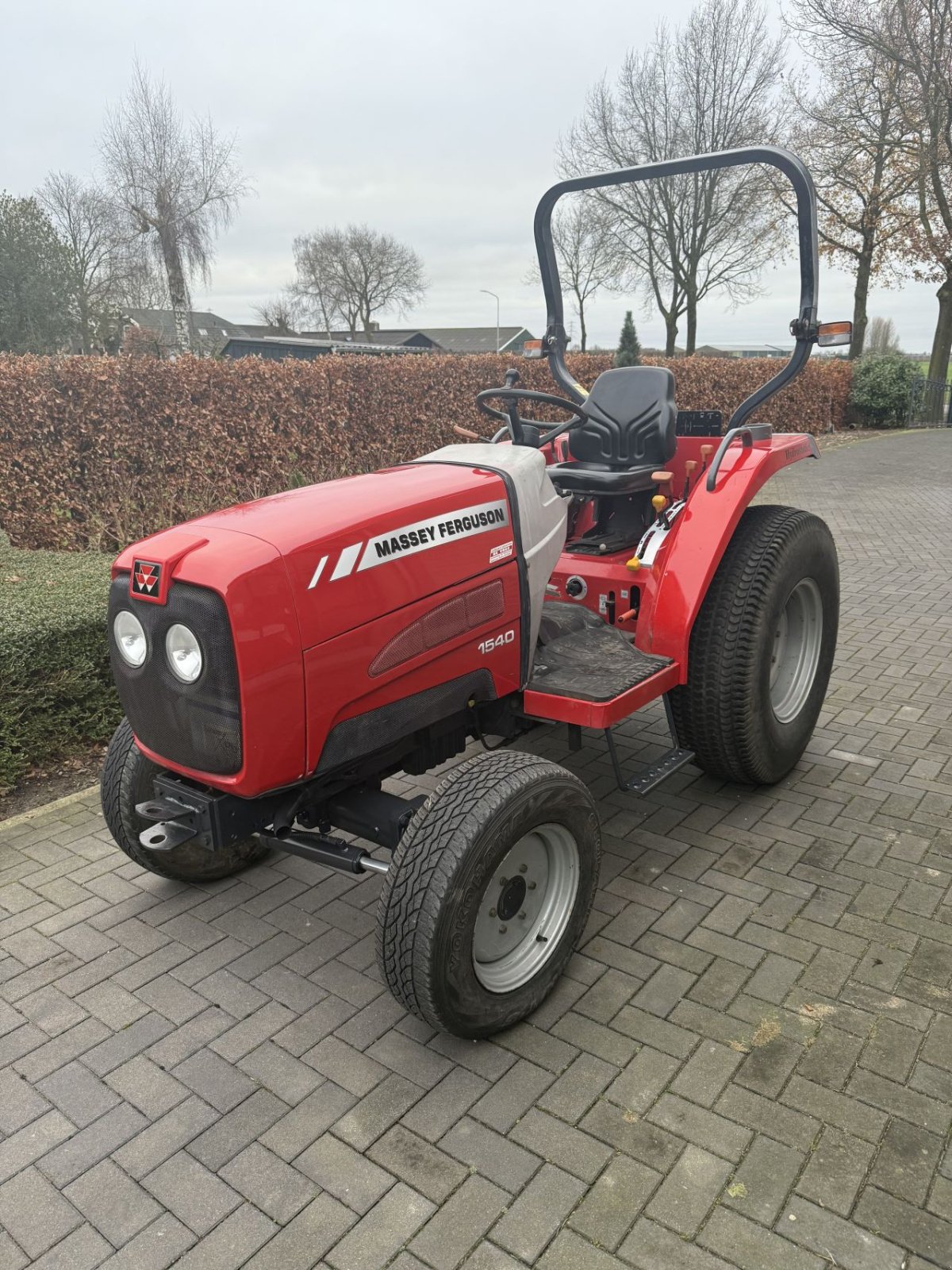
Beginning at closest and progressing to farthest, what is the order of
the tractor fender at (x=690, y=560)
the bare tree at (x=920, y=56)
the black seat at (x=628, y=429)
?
the tractor fender at (x=690, y=560) < the black seat at (x=628, y=429) < the bare tree at (x=920, y=56)

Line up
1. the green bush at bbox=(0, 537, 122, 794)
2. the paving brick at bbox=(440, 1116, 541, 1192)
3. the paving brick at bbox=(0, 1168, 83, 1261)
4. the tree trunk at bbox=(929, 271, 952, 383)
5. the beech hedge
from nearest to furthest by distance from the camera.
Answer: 1. the paving brick at bbox=(0, 1168, 83, 1261)
2. the paving brick at bbox=(440, 1116, 541, 1192)
3. the green bush at bbox=(0, 537, 122, 794)
4. the beech hedge
5. the tree trunk at bbox=(929, 271, 952, 383)

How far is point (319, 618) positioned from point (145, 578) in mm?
427

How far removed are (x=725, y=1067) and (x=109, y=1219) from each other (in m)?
1.43

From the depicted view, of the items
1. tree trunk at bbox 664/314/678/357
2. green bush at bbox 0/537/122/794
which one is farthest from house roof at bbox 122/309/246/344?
green bush at bbox 0/537/122/794

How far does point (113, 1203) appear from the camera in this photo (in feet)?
6.19

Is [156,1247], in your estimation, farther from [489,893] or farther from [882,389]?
[882,389]

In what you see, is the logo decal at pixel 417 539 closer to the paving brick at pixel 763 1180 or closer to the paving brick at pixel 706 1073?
the paving brick at pixel 706 1073

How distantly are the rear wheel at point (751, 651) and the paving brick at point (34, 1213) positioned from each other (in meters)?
2.32

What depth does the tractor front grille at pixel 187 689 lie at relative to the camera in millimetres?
1996

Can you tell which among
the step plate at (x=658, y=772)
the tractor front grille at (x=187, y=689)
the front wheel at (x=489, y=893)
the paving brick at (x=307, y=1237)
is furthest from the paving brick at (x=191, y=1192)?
the step plate at (x=658, y=772)

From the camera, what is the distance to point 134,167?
2389 centimetres

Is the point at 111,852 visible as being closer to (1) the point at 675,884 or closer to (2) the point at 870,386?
(1) the point at 675,884

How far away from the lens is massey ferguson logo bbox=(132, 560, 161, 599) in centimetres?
207

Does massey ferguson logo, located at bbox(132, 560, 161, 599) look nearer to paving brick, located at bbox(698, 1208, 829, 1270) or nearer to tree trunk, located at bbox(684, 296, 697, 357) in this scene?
paving brick, located at bbox(698, 1208, 829, 1270)
